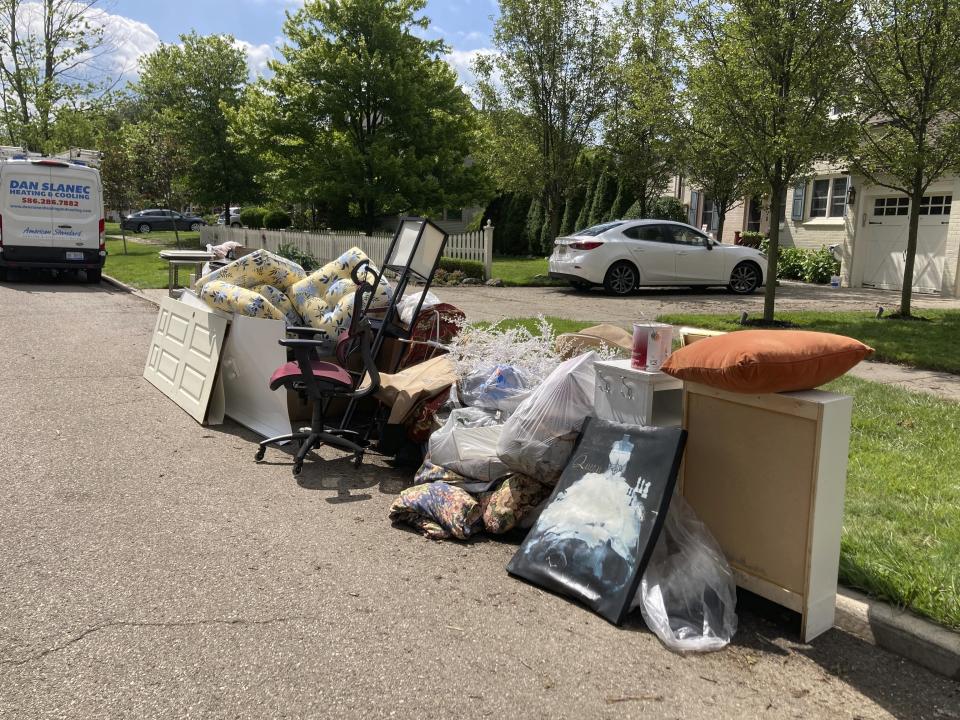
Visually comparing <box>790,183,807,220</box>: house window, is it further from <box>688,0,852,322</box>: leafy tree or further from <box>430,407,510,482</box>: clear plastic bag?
<box>430,407,510,482</box>: clear plastic bag

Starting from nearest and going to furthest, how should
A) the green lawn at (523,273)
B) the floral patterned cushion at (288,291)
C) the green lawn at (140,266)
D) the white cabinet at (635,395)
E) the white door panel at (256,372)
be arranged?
the white cabinet at (635,395), the white door panel at (256,372), the floral patterned cushion at (288,291), the green lawn at (140,266), the green lawn at (523,273)

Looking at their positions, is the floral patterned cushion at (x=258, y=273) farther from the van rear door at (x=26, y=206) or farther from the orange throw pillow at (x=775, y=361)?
the van rear door at (x=26, y=206)

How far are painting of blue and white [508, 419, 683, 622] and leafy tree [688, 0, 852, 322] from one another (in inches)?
315

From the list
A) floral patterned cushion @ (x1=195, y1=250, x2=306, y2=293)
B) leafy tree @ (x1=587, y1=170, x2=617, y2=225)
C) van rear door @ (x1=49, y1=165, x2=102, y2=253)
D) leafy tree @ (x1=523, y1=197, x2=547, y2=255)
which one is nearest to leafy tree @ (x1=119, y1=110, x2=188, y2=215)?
van rear door @ (x1=49, y1=165, x2=102, y2=253)

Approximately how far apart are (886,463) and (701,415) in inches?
85.5

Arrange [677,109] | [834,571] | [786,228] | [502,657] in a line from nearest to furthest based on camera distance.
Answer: [502,657]
[834,571]
[677,109]
[786,228]

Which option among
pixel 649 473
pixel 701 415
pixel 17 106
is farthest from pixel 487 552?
pixel 17 106

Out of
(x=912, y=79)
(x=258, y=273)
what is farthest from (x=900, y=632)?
(x=912, y=79)

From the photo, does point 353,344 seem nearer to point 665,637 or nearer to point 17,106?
point 665,637

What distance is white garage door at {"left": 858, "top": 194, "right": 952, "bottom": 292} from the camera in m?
16.9

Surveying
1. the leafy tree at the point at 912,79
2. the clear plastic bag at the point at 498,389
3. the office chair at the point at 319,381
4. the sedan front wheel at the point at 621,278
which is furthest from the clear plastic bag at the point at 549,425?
the sedan front wheel at the point at 621,278

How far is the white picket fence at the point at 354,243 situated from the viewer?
17859 millimetres

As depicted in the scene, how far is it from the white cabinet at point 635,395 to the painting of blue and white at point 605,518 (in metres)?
0.15

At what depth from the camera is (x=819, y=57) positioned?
1012cm
